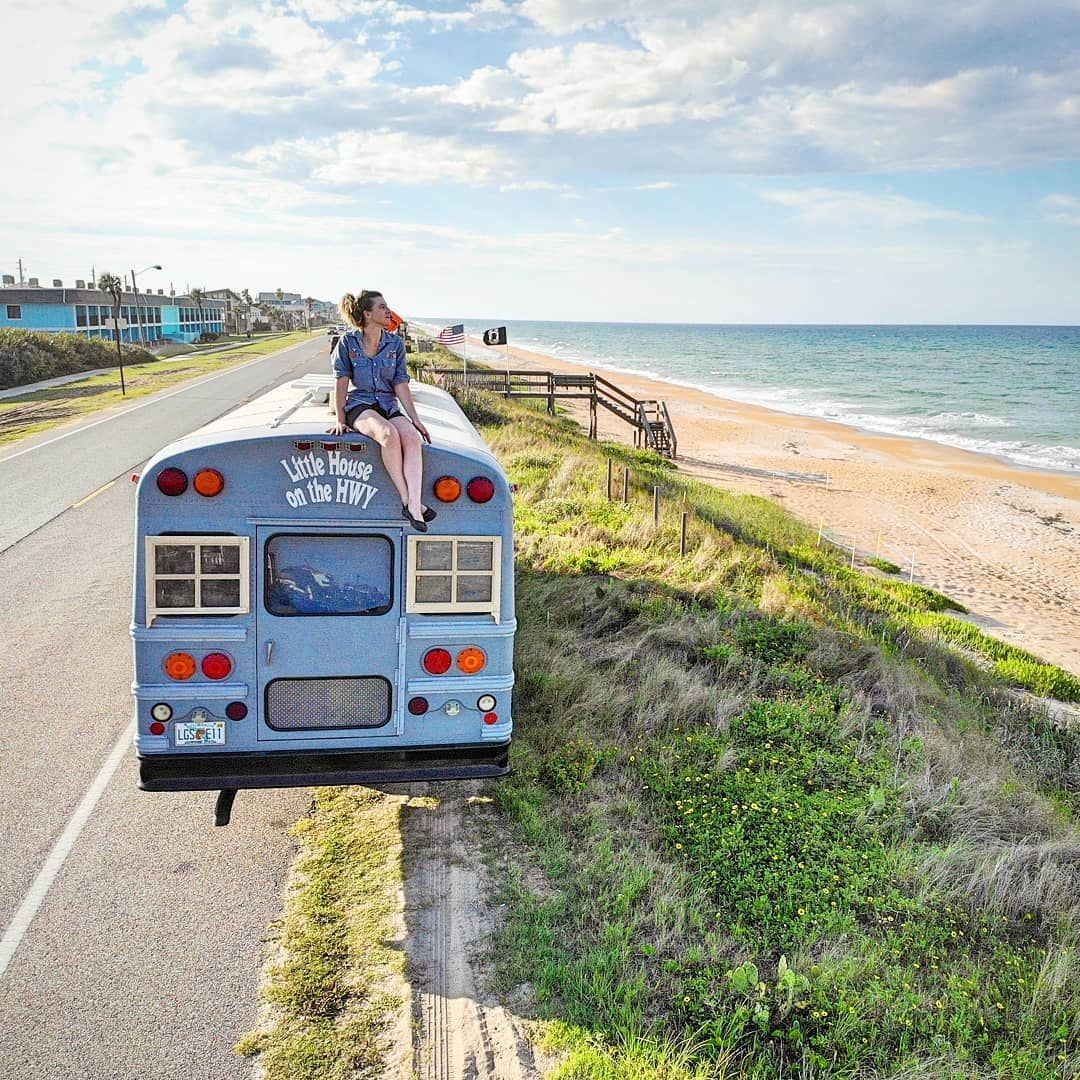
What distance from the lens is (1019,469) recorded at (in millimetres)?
30969

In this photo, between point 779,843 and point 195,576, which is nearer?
point 195,576

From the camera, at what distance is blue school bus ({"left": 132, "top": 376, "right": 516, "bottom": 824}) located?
530 cm

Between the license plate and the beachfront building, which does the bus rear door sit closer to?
the license plate

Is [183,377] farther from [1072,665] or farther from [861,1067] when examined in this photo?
[861,1067]

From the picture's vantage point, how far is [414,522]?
541 cm

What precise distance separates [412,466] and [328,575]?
90 cm

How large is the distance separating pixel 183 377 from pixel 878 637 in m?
36.5

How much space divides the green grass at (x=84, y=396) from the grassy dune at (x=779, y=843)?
67.8 ft

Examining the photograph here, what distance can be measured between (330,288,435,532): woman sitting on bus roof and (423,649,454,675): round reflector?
83cm

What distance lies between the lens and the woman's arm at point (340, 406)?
540 cm

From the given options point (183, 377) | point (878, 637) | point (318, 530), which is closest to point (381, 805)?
point (318, 530)

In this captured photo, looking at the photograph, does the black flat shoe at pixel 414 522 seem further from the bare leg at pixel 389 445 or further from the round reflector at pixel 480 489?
the round reflector at pixel 480 489

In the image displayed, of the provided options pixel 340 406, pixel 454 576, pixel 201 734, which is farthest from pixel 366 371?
pixel 201 734

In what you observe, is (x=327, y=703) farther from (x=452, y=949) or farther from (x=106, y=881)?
(x=106, y=881)
